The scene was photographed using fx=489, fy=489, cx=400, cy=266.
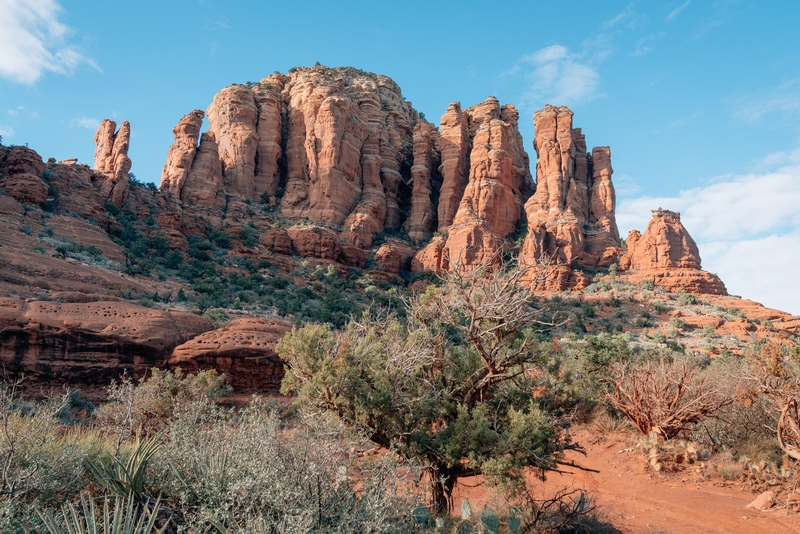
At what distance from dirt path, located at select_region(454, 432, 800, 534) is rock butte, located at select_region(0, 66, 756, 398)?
21.1m

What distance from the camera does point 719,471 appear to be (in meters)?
10.3

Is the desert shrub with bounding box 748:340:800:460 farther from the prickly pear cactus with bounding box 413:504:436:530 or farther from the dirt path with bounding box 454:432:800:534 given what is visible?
the prickly pear cactus with bounding box 413:504:436:530

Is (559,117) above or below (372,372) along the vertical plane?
above

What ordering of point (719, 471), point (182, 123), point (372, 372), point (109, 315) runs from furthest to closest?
point (182, 123) < point (109, 315) < point (719, 471) < point (372, 372)

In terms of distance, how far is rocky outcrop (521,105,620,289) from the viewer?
4481 cm

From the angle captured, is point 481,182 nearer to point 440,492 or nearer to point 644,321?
point 644,321

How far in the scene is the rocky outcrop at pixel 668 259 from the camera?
4139 centimetres

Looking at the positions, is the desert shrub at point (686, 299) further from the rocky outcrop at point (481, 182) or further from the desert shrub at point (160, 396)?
the desert shrub at point (160, 396)

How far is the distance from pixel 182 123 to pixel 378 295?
86.3 feet

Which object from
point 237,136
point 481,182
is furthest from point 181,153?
point 481,182

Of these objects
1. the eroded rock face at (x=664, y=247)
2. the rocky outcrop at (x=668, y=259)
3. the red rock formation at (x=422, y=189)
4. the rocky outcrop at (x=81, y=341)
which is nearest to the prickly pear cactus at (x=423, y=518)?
the rocky outcrop at (x=81, y=341)

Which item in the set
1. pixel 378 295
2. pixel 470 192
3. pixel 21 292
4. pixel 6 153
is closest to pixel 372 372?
pixel 21 292

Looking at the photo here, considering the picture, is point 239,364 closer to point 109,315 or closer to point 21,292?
point 109,315

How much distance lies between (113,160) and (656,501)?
46.2m
